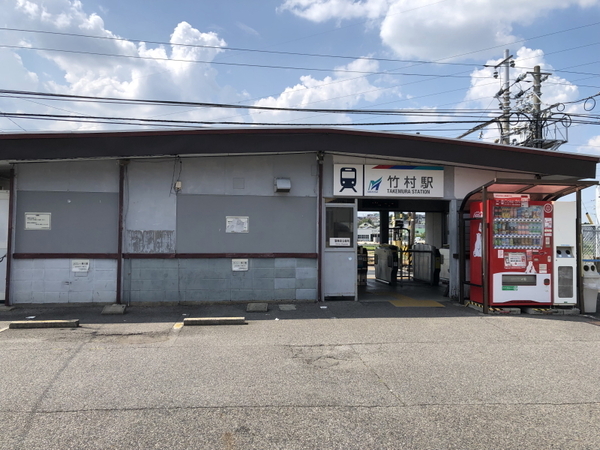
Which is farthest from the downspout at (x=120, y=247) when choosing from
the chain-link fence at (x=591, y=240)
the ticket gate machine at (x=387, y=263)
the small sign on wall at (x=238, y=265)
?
the chain-link fence at (x=591, y=240)

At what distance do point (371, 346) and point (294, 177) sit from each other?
507 cm

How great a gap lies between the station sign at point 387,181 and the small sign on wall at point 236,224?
2.35m

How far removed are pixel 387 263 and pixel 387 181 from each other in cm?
512

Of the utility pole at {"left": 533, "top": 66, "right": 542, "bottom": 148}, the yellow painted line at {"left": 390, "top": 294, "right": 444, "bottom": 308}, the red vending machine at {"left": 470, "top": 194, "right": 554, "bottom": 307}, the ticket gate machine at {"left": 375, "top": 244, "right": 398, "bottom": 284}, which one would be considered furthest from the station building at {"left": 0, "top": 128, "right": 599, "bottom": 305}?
the utility pole at {"left": 533, "top": 66, "right": 542, "bottom": 148}

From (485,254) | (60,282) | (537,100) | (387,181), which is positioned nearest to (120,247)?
(60,282)

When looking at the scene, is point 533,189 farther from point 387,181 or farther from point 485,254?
point 387,181

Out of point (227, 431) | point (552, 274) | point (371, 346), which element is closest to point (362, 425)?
point (227, 431)

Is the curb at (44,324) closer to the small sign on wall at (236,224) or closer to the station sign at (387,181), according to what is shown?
the small sign on wall at (236,224)

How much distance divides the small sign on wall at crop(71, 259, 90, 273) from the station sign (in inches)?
239

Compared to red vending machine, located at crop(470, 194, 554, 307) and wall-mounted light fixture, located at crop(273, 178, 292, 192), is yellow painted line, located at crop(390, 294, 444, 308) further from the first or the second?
wall-mounted light fixture, located at crop(273, 178, 292, 192)

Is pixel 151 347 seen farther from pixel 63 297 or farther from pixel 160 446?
pixel 63 297

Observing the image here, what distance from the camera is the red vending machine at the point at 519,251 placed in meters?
9.74

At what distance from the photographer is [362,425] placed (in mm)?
4066

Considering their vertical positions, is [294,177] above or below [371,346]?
above
